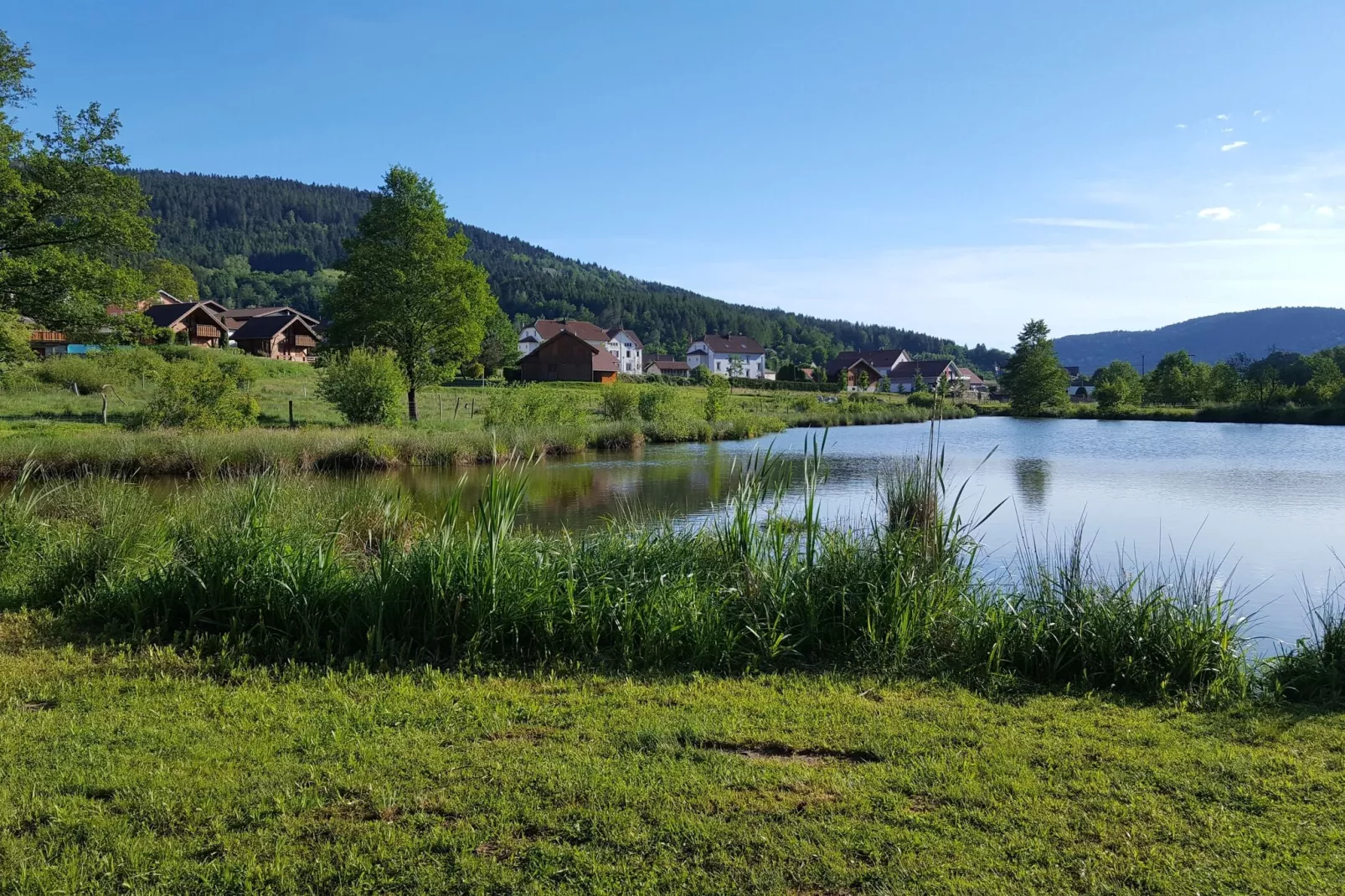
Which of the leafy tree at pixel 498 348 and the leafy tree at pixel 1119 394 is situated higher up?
the leafy tree at pixel 498 348

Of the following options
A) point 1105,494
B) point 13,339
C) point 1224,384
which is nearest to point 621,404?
point 13,339

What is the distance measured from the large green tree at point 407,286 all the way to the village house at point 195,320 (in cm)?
3562

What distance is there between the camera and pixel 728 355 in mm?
128000

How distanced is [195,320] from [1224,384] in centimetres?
8290

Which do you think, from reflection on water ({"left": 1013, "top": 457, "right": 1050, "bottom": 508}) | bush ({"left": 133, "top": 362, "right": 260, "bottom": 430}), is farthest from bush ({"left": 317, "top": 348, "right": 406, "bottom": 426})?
reflection on water ({"left": 1013, "top": 457, "right": 1050, "bottom": 508})

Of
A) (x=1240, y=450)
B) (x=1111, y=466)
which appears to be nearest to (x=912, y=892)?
(x=1111, y=466)

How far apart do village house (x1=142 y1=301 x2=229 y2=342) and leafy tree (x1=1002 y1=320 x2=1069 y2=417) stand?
6555 centimetres

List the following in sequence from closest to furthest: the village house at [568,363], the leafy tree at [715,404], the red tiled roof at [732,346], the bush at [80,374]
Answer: the bush at [80,374], the leafy tree at [715,404], the village house at [568,363], the red tiled roof at [732,346]

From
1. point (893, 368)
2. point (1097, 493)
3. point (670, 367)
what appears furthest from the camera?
point (670, 367)

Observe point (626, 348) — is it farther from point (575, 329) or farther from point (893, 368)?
point (893, 368)

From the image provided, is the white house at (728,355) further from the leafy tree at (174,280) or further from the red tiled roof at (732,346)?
the leafy tree at (174,280)

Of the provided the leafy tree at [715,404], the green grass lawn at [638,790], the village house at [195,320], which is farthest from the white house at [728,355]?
the green grass lawn at [638,790]

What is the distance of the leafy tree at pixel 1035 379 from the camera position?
7106 centimetres

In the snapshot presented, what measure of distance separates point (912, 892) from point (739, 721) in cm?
181
